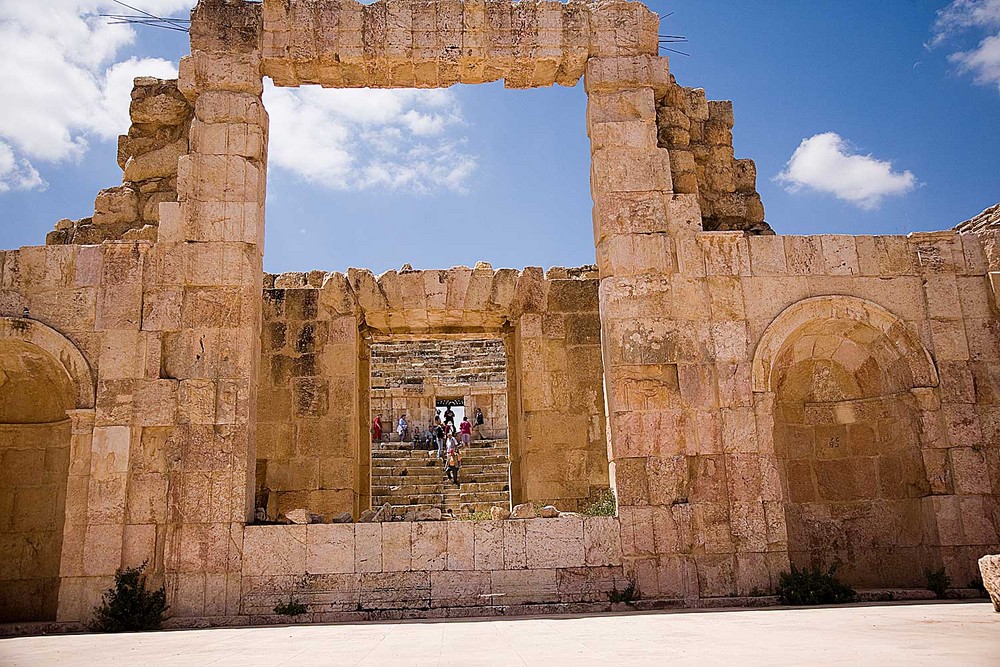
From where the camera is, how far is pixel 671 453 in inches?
338

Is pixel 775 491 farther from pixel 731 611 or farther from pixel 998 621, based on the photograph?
pixel 998 621

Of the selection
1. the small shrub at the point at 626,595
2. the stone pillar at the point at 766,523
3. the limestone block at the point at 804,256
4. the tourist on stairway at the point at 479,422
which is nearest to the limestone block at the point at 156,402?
the small shrub at the point at 626,595

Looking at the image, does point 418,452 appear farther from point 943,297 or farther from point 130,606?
point 943,297

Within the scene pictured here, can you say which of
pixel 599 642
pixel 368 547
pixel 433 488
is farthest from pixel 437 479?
pixel 599 642

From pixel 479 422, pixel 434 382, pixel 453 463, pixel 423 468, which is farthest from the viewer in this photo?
pixel 434 382

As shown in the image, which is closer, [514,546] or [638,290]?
[514,546]

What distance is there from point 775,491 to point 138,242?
7161 mm

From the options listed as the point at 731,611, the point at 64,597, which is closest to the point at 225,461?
the point at 64,597

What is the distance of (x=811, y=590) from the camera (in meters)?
8.09

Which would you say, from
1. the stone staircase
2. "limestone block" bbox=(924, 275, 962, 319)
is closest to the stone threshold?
"limestone block" bbox=(924, 275, 962, 319)

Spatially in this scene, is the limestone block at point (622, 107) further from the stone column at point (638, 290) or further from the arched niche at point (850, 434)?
the arched niche at point (850, 434)

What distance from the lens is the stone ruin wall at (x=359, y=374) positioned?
34.7ft

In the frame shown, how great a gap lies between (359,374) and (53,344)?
3.86m

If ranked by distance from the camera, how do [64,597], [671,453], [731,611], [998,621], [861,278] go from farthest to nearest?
[861,278], [671,453], [64,597], [731,611], [998,621]
